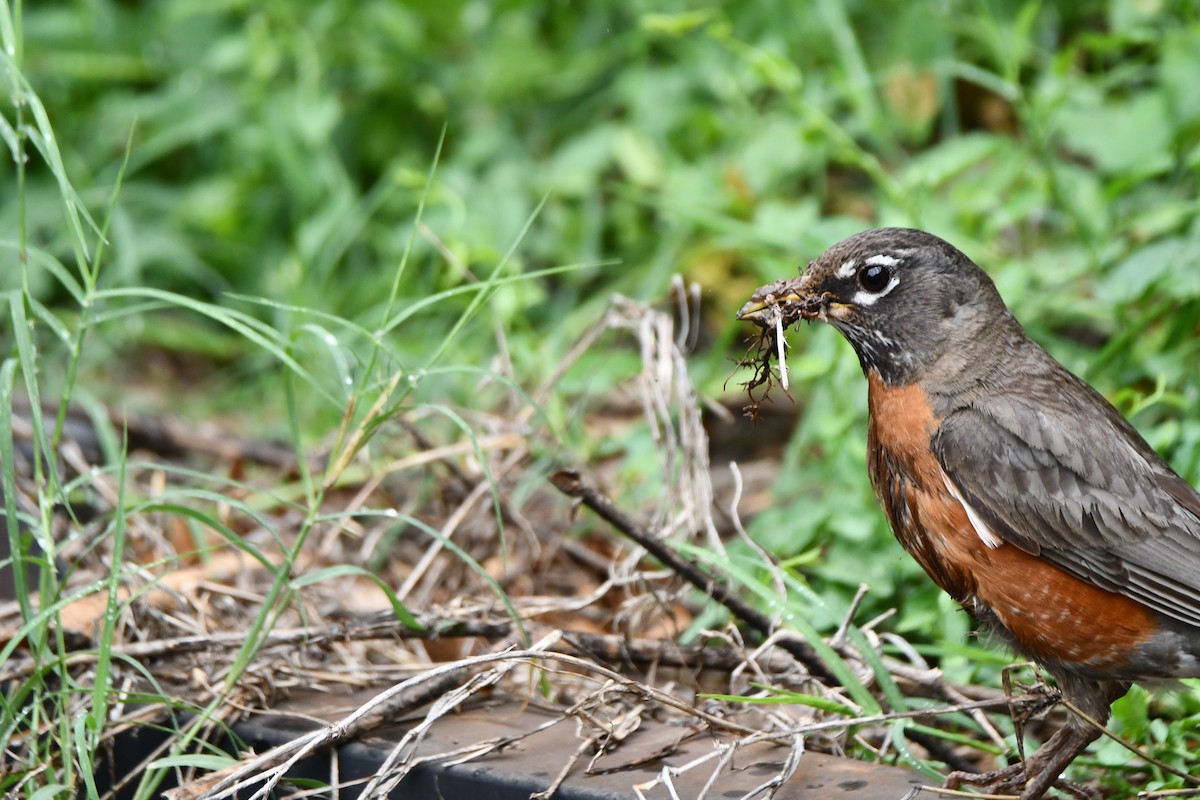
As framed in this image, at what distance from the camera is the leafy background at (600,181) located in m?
4.44

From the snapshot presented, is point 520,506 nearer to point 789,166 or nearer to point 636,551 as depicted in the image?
point 636,551

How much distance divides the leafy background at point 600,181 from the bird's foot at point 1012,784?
955mm

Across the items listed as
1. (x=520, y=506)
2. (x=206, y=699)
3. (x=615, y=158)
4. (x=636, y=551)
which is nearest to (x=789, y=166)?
(x=615, y=158)

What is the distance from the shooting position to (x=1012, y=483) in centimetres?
294

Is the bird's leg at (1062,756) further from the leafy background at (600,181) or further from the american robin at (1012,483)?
the leafy background at (600,181)

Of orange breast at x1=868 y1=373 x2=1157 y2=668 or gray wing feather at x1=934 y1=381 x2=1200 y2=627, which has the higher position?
gray wing feather at x1=934 y1=381 x2=1200 y2=627

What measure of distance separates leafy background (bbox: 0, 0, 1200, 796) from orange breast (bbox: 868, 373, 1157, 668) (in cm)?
73

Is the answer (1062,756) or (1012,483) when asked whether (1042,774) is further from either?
(1012,483)

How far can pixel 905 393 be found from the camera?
3143mm

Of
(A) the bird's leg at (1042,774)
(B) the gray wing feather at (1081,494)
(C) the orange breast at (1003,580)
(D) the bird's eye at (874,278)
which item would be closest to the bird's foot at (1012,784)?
(A) the bird's leg at (1042,774)

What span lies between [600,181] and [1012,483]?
360 centimetres

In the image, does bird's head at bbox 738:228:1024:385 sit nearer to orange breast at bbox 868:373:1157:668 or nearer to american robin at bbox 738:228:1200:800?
american robin at bbox 738:228:1200:800

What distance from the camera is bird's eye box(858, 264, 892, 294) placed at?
317 cm

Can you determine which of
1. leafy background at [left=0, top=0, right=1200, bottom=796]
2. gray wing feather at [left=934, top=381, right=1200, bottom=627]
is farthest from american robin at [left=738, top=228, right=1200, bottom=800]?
leafy background at [left=0, top=0, right=1200, bottom=796]
